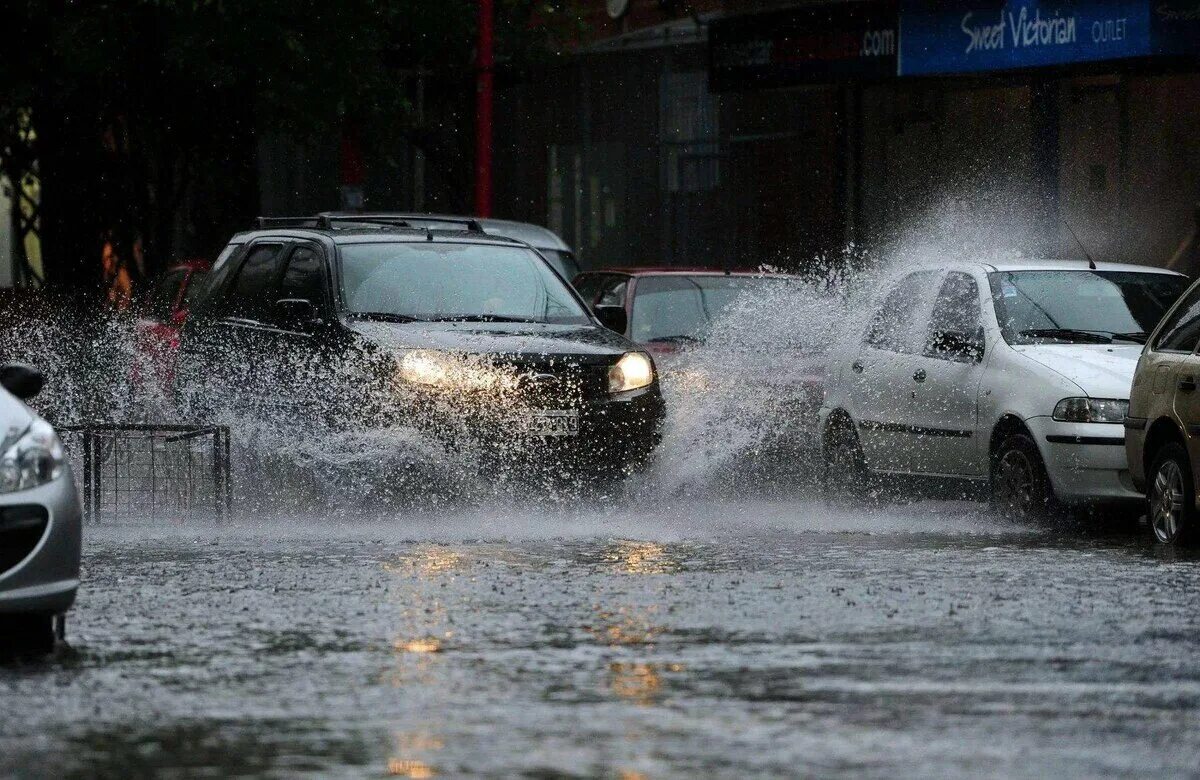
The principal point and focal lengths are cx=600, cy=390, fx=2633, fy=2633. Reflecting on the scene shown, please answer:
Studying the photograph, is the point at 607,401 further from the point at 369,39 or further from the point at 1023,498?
the point at 369,39

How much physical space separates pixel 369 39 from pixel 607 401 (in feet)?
44.3

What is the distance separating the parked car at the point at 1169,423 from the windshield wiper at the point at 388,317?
4.16 m

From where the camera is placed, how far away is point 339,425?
48.0 ft

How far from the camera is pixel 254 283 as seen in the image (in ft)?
55.3

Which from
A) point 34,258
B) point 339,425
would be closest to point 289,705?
point 339,425

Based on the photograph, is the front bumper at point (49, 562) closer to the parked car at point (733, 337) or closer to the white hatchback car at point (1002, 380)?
the white hatchback car at point (1002, 380)

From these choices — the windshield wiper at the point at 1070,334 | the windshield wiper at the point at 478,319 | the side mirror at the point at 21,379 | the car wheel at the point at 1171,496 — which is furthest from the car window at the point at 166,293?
the side mirror at the point at 21,379

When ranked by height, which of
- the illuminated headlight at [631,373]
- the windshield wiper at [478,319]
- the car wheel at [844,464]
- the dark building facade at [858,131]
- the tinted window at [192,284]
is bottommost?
the car wheel at [844,464]

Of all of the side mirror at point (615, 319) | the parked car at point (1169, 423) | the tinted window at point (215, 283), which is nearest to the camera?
the parked car at point (1169, 423)

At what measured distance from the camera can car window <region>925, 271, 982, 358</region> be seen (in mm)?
15294

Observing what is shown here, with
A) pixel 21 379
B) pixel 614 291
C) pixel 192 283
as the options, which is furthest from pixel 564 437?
pixel 192 283

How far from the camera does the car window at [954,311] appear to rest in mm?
15294

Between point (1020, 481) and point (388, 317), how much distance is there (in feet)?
12.2

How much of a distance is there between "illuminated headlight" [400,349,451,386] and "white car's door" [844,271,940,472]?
2.87 metres
